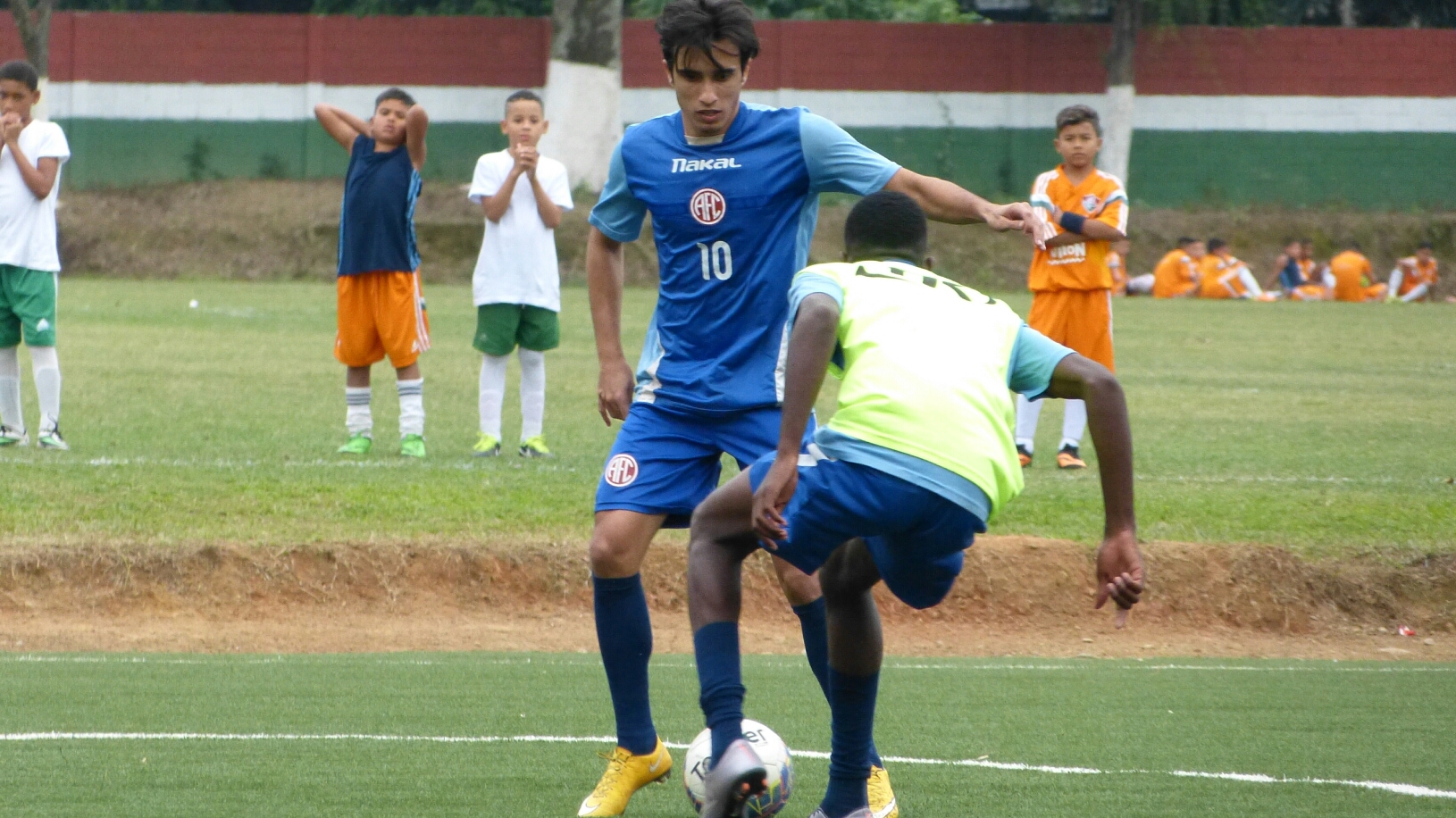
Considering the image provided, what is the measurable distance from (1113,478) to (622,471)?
1472mm

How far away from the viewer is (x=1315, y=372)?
1872 cm

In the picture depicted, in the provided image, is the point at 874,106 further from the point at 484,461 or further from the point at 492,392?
the point at 484,461

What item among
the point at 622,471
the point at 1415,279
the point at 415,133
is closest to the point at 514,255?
the point at 415,133

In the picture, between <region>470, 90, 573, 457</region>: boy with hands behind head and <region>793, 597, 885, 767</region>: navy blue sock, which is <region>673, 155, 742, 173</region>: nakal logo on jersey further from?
<region>470, 90, 573, 457</region>: boy with hands behind head

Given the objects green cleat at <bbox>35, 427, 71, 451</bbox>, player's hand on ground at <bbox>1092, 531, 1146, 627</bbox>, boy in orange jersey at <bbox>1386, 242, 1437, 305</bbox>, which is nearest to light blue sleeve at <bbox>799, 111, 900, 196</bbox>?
player's hand on ground at <bbox>1092, 531, 1146, 627</bbox>

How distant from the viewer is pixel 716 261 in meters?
5.07

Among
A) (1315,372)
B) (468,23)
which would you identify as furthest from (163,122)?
(1315,372)

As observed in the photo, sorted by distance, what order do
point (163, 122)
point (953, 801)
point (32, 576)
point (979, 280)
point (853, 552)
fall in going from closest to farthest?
point (853, 552)
point (953, 801)
point (32, 576)
point (979, 280)
point (163, 122)

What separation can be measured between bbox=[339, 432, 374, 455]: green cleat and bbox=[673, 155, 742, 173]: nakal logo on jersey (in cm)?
655

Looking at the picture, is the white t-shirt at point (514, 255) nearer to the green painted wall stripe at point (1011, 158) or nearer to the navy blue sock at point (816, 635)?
the navy blue sock at point (816, 635)

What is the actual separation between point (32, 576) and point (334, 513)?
5.27 feet

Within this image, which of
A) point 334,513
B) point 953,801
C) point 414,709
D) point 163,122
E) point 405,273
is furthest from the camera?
point 163,122

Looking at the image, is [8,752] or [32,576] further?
[32,576]

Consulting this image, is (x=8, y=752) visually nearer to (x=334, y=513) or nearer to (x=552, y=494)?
(x=334, y=513)
